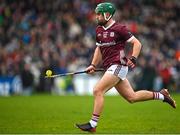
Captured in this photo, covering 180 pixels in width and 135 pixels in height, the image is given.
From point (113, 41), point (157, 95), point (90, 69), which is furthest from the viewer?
point (157, 95)

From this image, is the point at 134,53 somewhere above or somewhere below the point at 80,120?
above

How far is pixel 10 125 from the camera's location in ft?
49.3

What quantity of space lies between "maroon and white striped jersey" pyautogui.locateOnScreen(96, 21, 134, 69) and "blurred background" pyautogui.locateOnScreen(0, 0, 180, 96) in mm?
16934

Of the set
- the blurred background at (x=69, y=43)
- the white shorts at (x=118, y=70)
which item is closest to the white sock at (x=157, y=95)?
the white shorts at (x=118, y=70)

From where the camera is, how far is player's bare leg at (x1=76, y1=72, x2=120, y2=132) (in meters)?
13.6

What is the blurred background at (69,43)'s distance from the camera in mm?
31953

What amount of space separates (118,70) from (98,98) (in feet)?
2.31

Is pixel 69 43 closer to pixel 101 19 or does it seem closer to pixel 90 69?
pixel 90 69

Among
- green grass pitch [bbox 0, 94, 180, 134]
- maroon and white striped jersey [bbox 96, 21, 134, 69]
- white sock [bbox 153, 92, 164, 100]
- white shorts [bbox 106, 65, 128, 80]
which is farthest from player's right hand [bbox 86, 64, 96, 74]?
white sock [bbox 153, 92, 164, 100]

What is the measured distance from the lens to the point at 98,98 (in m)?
13.7

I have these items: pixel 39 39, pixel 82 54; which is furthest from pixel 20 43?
pixel 82 54

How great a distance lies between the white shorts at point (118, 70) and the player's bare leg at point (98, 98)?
0.08 m

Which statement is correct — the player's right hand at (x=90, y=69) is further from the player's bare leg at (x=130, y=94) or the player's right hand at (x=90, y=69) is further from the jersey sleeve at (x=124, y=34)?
the jersey sleeve at (x=124, y=34)

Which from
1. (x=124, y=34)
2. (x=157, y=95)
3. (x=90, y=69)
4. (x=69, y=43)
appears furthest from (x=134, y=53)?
(x=69, y=43)
